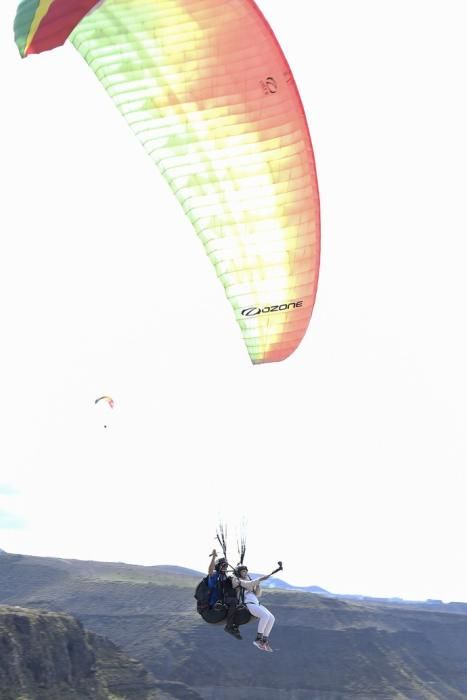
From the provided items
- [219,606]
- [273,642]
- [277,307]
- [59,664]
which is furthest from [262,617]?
[273,642]

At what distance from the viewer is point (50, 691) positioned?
72688 mm

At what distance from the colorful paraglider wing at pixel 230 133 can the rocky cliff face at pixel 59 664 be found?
189 ft

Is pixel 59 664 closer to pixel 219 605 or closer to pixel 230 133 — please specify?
pixel 219 605

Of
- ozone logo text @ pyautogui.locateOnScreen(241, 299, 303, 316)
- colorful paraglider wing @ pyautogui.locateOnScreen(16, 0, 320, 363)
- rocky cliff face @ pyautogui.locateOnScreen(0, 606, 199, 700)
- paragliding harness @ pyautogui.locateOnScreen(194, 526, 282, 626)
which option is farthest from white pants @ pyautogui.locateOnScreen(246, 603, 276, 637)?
rocky cliff face @ pyautogui.locateOnScreen(0, 606, 199, 700)

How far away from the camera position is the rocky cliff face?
7150cm

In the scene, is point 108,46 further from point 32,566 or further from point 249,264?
point 32,566

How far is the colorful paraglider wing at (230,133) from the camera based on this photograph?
55.8 feet

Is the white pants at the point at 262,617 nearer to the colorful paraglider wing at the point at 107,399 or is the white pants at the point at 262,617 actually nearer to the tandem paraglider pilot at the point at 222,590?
the tandem paraglider pilot at the point at 222,590

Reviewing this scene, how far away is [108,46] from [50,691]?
6404 centimetres

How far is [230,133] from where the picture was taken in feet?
57.2

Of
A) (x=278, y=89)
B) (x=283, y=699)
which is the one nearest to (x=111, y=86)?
(x=278, y=89)

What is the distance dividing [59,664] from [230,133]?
67.0m

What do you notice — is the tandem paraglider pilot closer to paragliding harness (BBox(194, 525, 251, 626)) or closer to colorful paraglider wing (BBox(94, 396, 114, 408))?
paragliding harness (BBox(194, 525, 251, 626))

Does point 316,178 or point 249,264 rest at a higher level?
point 316,178
